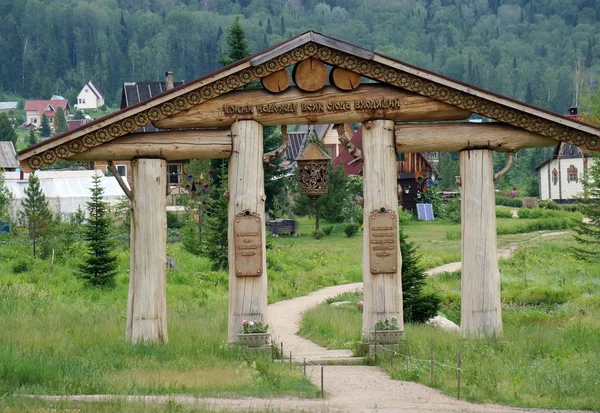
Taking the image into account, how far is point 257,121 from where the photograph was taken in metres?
23.3

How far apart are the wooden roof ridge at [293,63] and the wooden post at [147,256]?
0.96m

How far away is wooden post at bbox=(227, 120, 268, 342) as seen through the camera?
2295 cm

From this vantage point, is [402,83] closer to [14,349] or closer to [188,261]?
[14,349]

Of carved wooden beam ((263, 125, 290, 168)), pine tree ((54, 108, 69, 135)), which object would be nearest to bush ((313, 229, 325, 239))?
carved wooden beam ((263, 125, 290, 168))

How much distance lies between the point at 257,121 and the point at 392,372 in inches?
215

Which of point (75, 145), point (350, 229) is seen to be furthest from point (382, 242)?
point (350, 229)

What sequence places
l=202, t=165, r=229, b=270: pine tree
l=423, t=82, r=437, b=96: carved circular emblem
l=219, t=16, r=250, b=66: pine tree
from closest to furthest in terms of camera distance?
l=423, t=82, r=437, b=96: carved circular emblem, l=202, t=165, r=229, b=270: pine tree, l=219, t=16, r=250, b=66: pine tree

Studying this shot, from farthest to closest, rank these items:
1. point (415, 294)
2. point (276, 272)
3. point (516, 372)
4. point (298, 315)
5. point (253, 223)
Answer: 1. point (276, 272)
2. point (298, 315)
3. point (415, 294)
4. point (253, 223)
5. point (516, 372)

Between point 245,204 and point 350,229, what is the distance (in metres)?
30.4

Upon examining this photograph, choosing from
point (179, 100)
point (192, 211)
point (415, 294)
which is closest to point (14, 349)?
point (179, 100)

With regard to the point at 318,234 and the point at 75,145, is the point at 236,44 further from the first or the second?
the point at 75,145

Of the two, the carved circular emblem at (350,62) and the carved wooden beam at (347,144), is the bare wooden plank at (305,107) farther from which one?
the carved circular emblem at (350,62)

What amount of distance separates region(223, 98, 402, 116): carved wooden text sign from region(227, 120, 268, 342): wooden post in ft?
0.80

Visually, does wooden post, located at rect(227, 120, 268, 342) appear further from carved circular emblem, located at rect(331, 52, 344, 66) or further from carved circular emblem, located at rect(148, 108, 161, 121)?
carved circular emblem, located at rect(331, 52, 344, 66)
